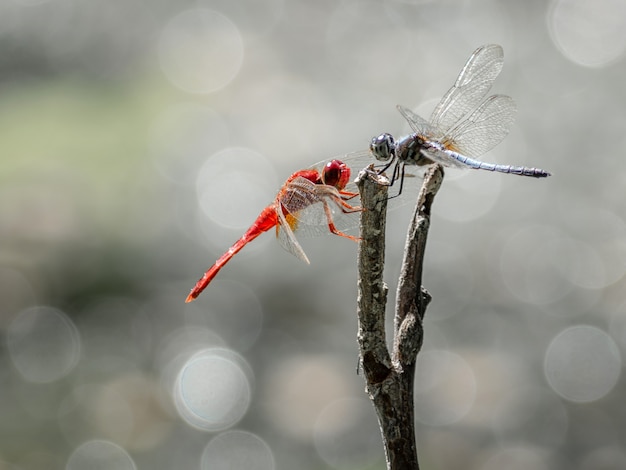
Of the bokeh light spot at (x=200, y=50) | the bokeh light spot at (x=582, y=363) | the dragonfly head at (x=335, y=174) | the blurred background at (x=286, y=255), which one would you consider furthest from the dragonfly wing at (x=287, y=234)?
the bokeh light spot at (x=200, y=50)

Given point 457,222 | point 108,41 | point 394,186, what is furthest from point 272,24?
point 394,186

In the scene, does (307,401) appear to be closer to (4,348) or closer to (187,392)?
(187,392)

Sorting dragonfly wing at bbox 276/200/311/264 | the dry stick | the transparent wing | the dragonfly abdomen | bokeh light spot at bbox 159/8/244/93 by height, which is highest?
bokeh light spot at bbox 159/8/244/93

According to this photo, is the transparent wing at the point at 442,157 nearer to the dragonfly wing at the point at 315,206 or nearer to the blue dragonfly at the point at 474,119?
the blue dragonfly at the point at 474,119

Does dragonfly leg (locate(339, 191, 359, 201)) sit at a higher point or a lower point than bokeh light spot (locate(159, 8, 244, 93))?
lower

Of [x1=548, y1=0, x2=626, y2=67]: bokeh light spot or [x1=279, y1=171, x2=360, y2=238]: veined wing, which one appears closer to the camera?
[x1=279, y1=171, x2=360, y2=238]: veined wing

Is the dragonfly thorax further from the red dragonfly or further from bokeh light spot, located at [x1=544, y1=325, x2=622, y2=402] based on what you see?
bokeh light spot, located at [x1=544, y1=325, x2=622, y2=402]

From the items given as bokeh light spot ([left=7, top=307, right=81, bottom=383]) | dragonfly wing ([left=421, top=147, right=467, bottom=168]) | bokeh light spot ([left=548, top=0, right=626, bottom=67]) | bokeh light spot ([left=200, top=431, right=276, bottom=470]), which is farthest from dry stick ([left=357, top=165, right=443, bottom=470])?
bokeh light spot ([left=548, top=0, right=626, bottom=67])
